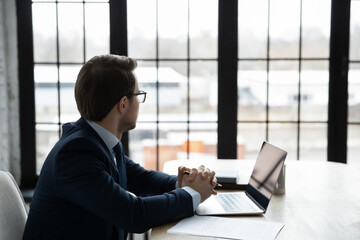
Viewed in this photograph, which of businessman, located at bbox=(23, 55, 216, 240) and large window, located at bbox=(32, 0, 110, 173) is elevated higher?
→ large window, located at bbox=(32, 0, 110, 173)

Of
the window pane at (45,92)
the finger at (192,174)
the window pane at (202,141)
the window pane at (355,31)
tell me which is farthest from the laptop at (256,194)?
the window pane at (45,92)

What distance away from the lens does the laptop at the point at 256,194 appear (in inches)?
66.9

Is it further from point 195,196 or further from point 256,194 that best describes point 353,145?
point 195,196

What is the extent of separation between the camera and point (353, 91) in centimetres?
375

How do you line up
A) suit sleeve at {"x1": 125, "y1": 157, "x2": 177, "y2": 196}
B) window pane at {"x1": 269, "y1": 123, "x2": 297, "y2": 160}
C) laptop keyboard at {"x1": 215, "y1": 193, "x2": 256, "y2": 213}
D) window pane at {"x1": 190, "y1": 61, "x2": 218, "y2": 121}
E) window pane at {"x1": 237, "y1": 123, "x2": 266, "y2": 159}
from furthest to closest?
window pane at {"x1": 237, "y1": 123, "x2": 266, "y2": 159}
window pane at {"x1": 269, "y1": 123, "x2": 297, "y2": 160}
window pane at {"x1": 190, "y1": 61, "x2": 218, "y2": 121}
suit sleeve at {"x1": 125, "y1": 157, "x2": 177, "y2": 196}
laptop keyboard at {"x1": 215, "y1": 193, "x2": 256, "y2": 213}

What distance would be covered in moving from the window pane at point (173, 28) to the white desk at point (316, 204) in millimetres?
1397

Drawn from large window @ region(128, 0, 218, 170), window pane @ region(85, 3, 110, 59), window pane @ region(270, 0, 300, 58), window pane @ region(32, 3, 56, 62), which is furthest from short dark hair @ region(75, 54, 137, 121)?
window pane @ region(270, 0, 300, 58)

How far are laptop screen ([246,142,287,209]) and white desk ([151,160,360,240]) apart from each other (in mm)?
71

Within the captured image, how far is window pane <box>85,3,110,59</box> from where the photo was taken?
3.63 meters

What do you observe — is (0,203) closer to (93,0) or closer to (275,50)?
(93,0)

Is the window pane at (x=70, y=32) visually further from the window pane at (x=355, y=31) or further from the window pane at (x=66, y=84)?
the window pane at (x=355, y=31)

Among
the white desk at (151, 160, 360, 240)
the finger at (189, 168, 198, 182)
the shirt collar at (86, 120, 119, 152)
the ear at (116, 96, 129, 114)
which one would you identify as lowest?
the white desk at (151, 160, 360, 240)

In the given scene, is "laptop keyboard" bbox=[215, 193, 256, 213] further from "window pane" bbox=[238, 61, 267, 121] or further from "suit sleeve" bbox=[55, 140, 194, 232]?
"window pane" bbox=[238, 61, 267, 121]

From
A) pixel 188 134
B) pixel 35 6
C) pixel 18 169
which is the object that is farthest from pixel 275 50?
pixel 18 169
